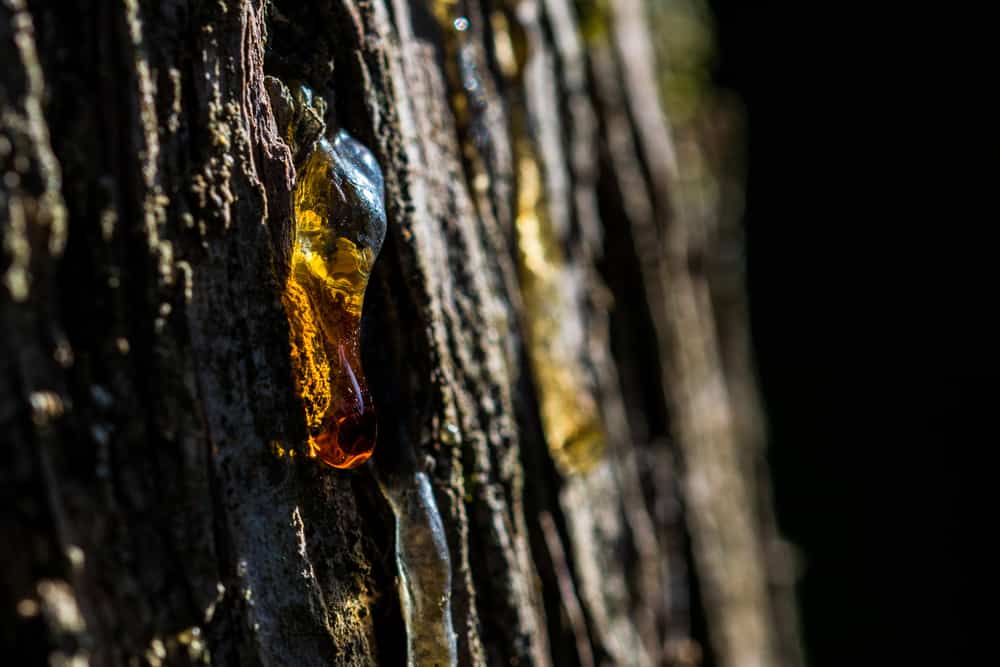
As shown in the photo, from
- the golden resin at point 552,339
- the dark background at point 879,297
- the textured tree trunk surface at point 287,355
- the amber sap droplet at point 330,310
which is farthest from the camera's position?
the dark background at point 879,297

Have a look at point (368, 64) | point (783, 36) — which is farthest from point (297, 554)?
point (783, 36)

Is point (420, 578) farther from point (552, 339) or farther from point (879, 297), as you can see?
point (879, 297)

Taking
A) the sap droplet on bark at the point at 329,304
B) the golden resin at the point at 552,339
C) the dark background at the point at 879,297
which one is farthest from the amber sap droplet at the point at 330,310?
the dark background at the point at 879,297

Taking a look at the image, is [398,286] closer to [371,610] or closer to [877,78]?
[371,610]

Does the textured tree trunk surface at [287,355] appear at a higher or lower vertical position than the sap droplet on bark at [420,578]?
higher

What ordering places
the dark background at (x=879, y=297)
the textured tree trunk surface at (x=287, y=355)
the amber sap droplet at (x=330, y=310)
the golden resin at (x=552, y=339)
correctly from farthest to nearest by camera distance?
the dark background at (x=879, y=297) < the golden resin at (x=552, y=339) < the amber sap droplet at (x=330, y=310) < the textured tree trunk surface at (x=287, y=355)

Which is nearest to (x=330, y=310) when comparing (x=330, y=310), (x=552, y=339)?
(x=330, y=310)

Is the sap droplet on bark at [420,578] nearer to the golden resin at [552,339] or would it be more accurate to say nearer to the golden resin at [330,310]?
the golden resin at [330,310]
